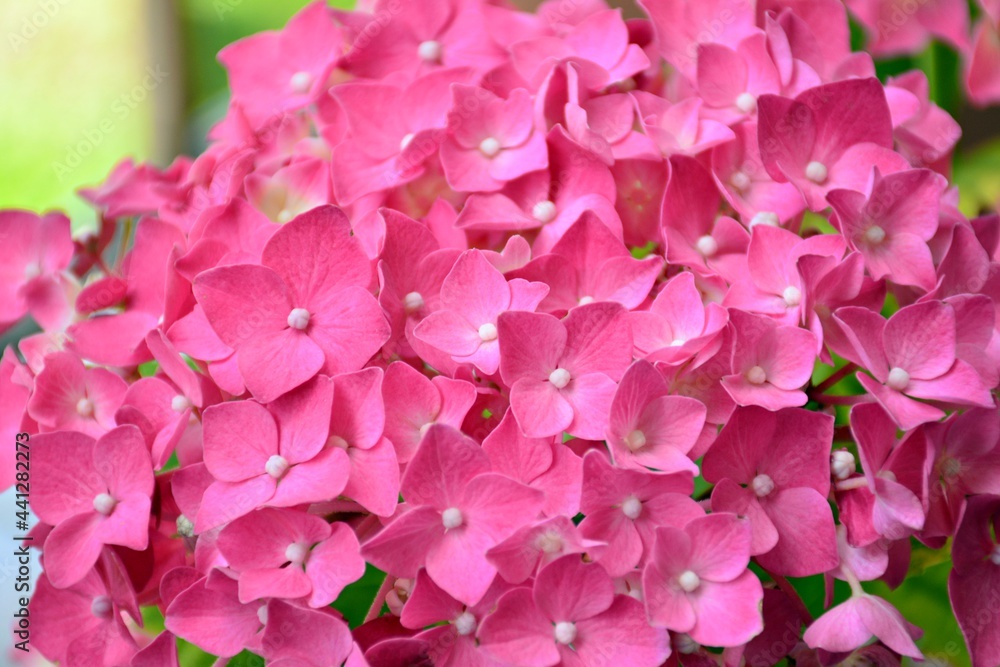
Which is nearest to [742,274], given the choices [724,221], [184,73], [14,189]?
[724,221]

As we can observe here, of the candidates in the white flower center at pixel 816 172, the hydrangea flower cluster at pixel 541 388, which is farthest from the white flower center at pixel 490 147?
the white flower center at pixel 816 172

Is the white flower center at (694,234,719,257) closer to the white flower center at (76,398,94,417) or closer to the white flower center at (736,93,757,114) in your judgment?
the white flower center at (736,93,757,114)

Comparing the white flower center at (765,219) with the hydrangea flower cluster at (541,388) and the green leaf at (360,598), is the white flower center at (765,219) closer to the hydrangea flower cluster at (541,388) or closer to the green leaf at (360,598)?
the hydrangea flower cluster at (541,388)

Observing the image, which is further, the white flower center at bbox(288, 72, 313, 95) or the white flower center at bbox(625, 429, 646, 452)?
the white flower center at bbox(288, 72, 313, 95)

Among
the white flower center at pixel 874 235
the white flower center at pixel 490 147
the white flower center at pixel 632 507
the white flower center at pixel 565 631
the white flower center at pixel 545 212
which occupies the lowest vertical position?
the white flower center at pixel 565 631

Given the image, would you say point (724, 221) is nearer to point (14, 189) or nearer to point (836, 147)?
point (836, 147)

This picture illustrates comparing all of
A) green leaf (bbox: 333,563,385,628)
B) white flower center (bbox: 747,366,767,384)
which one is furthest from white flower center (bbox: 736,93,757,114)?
green leaf (bbox: 333,563,385,628)
